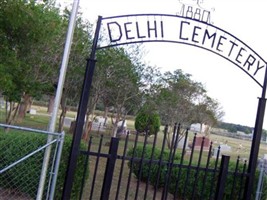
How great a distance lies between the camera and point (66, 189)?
467cm

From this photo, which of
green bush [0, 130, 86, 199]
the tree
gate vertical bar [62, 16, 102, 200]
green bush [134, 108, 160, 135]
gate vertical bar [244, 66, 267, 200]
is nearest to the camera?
gate vertical bar [62, 16, 102, 200]

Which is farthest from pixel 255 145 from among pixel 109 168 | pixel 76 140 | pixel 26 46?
pixel 26 46

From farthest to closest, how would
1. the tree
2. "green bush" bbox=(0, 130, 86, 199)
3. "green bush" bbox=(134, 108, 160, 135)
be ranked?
"green bush" bbox=(134, 108, 160, 135), the tree, "green bush" bbox=(0, 130, 86, 199)

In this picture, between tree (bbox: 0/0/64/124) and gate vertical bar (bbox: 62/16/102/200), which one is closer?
gate vertical bar (bbox: 62/16/102/200)

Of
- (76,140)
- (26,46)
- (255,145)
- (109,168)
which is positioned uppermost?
(26,46)

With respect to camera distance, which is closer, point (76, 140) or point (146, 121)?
point (76, 140)

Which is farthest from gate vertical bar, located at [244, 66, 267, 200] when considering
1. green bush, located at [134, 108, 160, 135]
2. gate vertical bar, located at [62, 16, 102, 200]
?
green bush, located at [134, 108, 160, 135]

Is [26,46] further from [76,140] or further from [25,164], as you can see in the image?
[76,140]

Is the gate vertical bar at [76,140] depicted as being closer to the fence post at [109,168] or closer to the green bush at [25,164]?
the fence post at [109,168]

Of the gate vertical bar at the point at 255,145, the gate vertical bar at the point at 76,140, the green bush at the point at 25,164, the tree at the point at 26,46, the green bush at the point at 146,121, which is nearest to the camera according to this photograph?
the gate vertical bar at the point at 76,140

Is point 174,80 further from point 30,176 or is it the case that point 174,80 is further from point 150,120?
point 30,176

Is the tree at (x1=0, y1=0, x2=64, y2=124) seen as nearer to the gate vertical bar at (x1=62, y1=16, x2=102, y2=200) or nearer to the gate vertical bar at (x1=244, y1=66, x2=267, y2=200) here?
the gate vertical bar at (x1=62, y1=16, x2=102, y2=200)

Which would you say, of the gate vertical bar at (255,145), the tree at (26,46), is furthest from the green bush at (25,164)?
the tree at (26,46)

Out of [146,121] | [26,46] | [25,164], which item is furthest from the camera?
[146,121]
